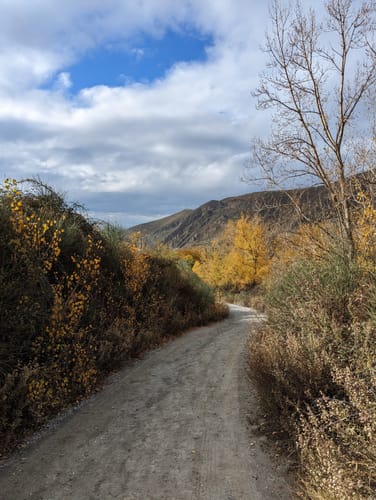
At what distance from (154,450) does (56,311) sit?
8.96 ft

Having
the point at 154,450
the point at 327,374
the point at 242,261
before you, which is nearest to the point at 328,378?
the point at 327,374

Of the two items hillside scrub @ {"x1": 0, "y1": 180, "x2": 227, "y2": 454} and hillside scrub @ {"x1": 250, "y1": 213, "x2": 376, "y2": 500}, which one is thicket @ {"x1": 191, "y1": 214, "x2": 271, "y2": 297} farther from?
hillside scrub @ {"x1": 250, "y1": 213, "x2": 376, "y2": 500}

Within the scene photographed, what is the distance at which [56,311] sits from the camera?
217 inches

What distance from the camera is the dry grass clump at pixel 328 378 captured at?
9.18ft

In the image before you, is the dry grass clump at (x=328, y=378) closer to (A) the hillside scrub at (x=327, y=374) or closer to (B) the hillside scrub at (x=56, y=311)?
(A) the hillside scrub at (x=327, y=374)

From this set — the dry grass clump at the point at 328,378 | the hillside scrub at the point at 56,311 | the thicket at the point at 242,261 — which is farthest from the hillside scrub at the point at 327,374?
the thicket at the point at 242,261

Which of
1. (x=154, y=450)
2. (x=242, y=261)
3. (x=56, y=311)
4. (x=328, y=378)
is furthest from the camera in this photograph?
(x=242, y=261)

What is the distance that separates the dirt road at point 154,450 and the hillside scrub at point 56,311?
18.6 inches

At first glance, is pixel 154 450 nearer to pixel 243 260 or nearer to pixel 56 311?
A: pixel 56 311

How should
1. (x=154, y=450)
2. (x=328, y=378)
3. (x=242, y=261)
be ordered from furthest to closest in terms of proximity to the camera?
(x=242, y=261), (x=328, y=378), (x=154, y=450)

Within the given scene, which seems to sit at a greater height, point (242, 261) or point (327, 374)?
point (242, 261)

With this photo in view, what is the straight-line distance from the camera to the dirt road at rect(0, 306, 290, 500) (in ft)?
10.4

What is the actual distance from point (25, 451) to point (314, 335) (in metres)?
3.83

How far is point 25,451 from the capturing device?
3.91 meters
